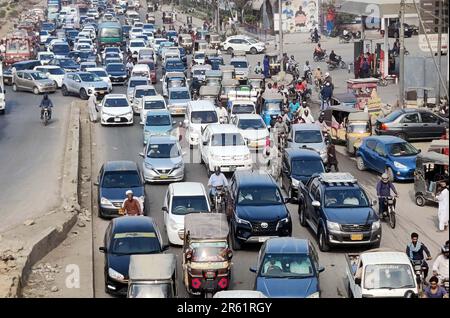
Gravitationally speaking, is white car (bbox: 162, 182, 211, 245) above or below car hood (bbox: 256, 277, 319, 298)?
above

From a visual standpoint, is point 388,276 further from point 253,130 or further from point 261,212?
point 253,130

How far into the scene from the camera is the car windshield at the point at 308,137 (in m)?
34.1

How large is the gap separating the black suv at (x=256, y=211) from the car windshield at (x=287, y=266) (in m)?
3.95

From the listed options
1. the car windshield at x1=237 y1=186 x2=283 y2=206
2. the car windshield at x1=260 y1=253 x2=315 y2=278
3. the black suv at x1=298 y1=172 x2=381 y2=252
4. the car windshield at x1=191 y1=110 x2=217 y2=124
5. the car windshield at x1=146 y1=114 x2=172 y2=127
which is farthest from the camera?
the car windshield at x1=146 y1=114 x2=172 y2=127

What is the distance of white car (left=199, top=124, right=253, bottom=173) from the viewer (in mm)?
32719

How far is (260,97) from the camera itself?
→ 1763 inches

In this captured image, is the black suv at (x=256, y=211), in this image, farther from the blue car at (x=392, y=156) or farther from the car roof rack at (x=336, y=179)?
the blue car at (x=392, y=156)

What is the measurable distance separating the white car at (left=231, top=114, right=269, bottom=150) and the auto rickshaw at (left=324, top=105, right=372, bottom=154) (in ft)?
10.4

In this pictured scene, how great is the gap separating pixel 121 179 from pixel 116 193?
35.4 inches

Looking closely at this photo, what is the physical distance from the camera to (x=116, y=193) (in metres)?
28.1

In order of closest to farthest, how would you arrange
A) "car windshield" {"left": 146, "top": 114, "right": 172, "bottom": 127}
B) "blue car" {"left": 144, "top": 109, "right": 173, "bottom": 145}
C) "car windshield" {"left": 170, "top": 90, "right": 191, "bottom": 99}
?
1. "blue car" {"left": 144, "top": 109, "right": 173, "bottom": 145}
2. "car windshield" {"left": 146, "top": 114, "right": 172, "bottom": 127}
3. "car windshield" {"left": 170, "top": 90, "right": 191, "bottom": 99}

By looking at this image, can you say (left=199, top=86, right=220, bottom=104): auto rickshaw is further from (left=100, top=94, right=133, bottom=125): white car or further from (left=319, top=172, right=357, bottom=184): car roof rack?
(left=319, top=172, right=357, bottom=184): car roof rack

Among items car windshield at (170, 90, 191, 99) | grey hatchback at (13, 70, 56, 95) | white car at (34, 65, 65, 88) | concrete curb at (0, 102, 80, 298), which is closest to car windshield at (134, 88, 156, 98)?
car windshield at (170, 90, 191, 99)

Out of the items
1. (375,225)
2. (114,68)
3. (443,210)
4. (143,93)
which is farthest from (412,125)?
(114,68)
